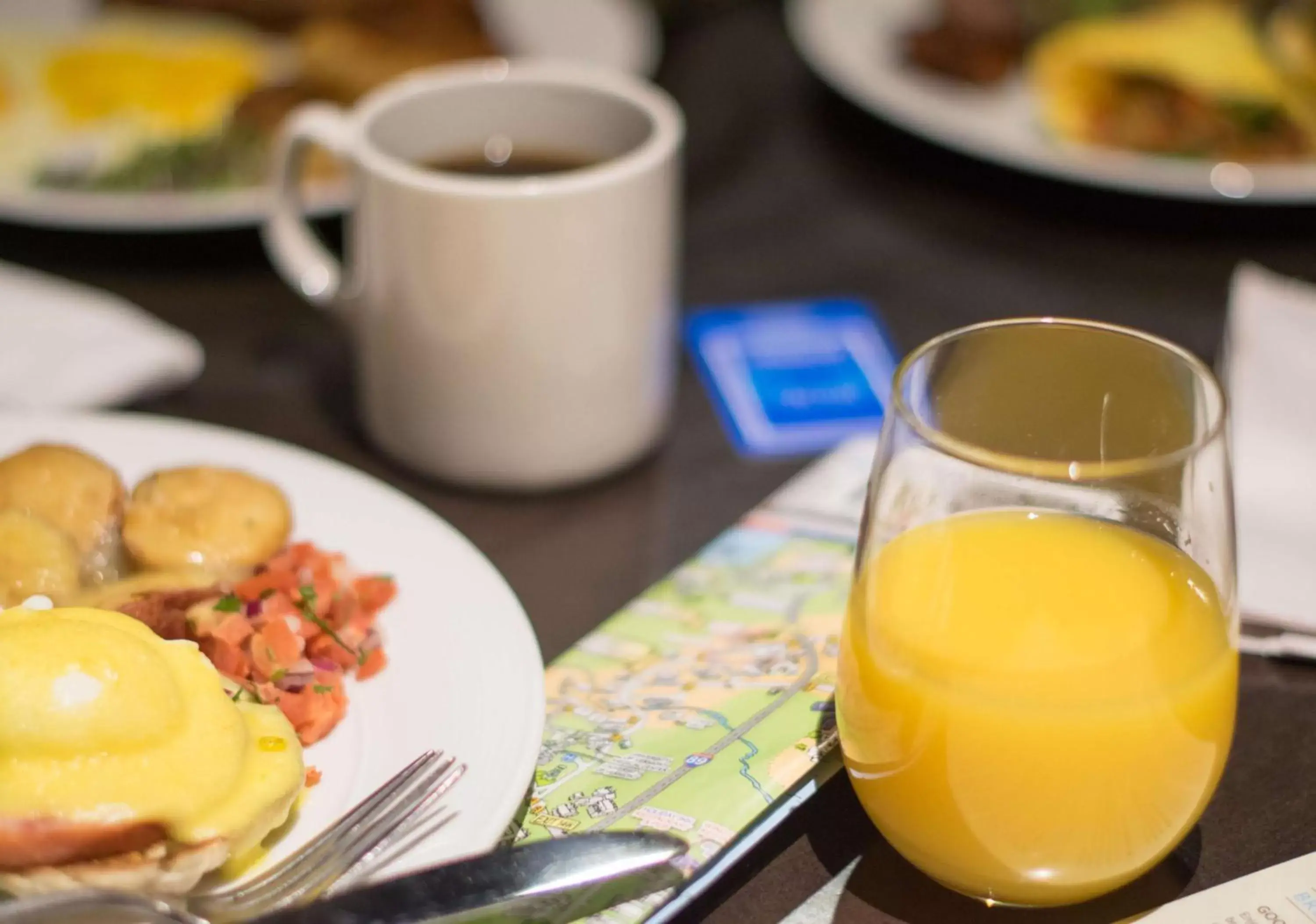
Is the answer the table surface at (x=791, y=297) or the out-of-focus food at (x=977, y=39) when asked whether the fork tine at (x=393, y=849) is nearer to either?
the table surface at (x=791, y=297)

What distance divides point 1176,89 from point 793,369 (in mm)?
697

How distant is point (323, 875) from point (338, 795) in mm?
64

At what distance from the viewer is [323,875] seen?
0.68 m

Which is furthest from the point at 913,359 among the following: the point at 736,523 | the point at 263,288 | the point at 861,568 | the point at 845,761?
the point at 263,288

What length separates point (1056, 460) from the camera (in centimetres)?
77

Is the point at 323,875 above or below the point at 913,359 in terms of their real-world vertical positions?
below

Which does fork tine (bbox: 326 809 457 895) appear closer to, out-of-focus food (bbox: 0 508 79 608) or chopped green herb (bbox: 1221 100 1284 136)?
out-of-focus food (bbox: 0 508 79 608)

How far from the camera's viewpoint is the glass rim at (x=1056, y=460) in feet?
2.10

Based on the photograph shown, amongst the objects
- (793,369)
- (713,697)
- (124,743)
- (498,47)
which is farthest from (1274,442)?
(498,47)

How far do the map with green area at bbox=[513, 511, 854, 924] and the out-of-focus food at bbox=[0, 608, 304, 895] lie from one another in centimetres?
16

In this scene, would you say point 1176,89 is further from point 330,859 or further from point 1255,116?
point 330,859

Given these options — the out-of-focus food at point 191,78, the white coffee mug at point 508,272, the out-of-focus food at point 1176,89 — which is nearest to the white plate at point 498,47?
the out-of-focus food at point 191,78

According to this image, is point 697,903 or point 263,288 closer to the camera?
point 697,903

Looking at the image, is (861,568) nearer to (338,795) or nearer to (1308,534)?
(338,795)
